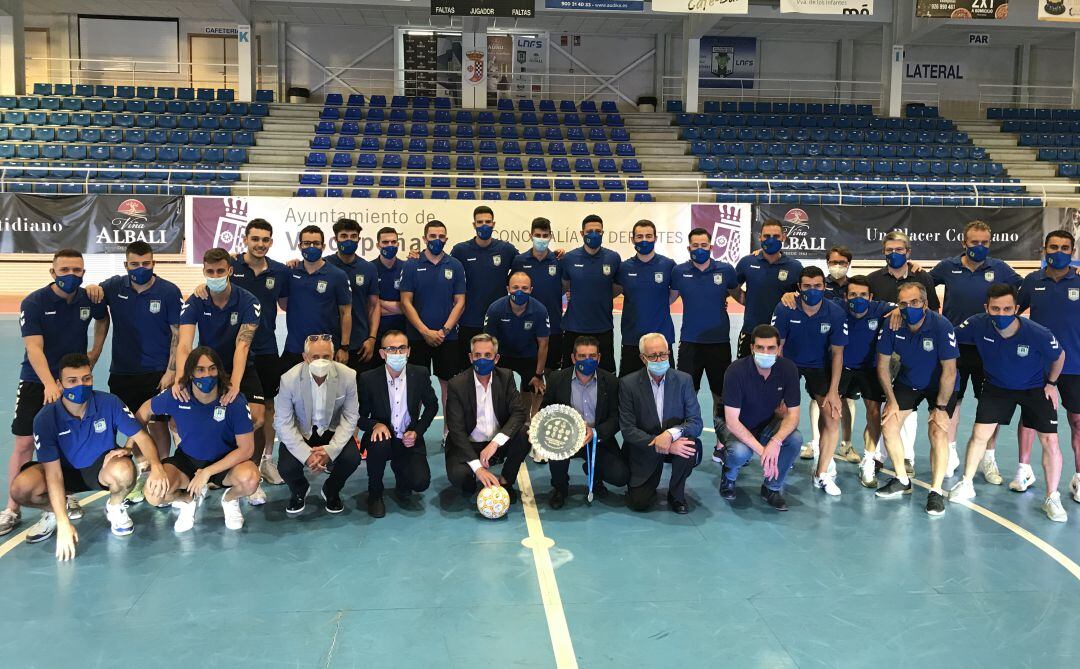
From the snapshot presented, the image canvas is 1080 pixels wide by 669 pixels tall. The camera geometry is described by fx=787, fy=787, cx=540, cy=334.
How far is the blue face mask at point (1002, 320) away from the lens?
249 inches

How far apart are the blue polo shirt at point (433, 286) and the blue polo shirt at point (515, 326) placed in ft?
1.54

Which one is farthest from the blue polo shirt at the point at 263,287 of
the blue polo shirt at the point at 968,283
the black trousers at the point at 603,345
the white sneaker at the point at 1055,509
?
the white sneaker at the point at 1055,509

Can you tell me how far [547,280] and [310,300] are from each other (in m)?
2.31

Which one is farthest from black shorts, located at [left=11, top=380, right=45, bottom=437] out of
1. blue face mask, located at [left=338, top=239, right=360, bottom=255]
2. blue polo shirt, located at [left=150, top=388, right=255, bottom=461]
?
blue face mask, located at [left=338, top=239, right=360, bottom=255]

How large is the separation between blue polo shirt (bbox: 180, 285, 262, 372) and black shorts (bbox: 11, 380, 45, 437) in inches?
44.3

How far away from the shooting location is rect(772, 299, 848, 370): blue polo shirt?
6.84 m

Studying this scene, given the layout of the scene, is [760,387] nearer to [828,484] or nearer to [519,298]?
[828,484]

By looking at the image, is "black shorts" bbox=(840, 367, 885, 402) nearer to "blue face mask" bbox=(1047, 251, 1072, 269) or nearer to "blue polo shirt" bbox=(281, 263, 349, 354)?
"blue face mask" bbox=(1047, 251, 1072, 269)

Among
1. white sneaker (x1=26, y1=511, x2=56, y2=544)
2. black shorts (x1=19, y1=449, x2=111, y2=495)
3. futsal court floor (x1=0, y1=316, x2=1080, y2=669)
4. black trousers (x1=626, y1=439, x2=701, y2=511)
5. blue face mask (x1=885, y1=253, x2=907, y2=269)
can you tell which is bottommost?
futsal court floor (x1=0, y1=316, x2=1080, y2=669)

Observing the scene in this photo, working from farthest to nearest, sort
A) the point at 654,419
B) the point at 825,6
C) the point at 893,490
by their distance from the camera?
the point at 825,6 → the point at 893,490 → the point at 654,419

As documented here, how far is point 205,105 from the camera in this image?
24031mm

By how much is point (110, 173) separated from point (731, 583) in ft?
62.3

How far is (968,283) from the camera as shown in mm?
7371

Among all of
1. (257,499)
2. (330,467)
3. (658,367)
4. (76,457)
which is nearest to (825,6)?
(658,367)
